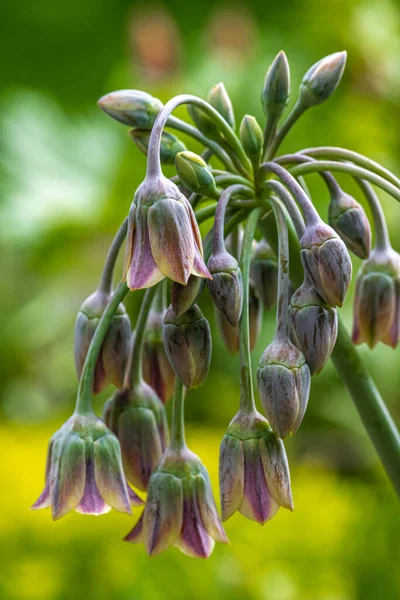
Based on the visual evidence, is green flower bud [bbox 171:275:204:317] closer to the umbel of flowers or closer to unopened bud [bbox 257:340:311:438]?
the umbel of flowers

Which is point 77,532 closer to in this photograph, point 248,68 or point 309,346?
point 309,346

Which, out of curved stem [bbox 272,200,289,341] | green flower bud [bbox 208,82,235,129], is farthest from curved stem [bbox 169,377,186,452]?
green flower bud [bbox 208,82,235,129]

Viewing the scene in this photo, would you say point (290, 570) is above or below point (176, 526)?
below

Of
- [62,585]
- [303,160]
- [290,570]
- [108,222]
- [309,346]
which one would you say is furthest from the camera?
[108,222]

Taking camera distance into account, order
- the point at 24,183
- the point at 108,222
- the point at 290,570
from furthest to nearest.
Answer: the point at 24,183, the point at 108,222, the point at 290,570

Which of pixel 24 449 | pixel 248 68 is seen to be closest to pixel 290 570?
pixel 24 449

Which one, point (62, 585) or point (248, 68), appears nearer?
point (62, 585)
